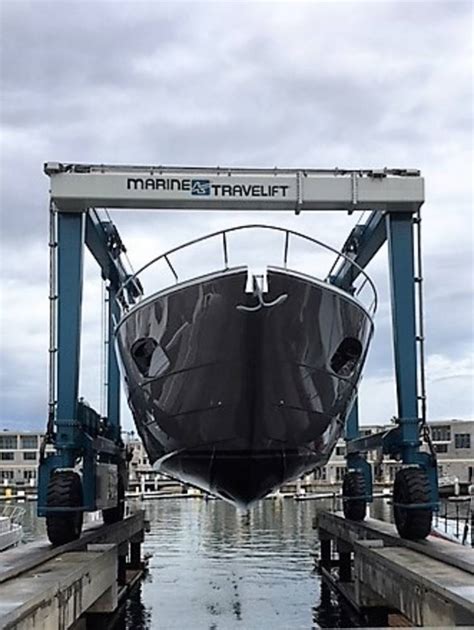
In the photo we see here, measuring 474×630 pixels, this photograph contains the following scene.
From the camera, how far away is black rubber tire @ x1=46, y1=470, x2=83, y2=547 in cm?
1177

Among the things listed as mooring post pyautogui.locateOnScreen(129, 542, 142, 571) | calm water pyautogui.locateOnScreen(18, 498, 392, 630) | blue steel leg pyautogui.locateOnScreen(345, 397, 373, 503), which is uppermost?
blue steel leg pyautogui.locateOnScreen(345, 397, 373, 503)

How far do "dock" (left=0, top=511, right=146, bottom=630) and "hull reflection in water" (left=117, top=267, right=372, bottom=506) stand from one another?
1.93m

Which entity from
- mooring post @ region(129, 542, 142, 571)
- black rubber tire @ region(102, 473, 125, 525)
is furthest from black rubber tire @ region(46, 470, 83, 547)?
mooring post @ region(129, 542, 142, 571)

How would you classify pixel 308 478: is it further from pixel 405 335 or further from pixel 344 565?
pixel 405 335

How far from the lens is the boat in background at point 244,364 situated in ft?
33.9

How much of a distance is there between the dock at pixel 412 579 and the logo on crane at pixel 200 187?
5.37m

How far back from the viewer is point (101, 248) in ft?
52.3

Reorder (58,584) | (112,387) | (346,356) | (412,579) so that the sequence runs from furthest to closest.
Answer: (112,387), (346,356), (412,579), (58,584)

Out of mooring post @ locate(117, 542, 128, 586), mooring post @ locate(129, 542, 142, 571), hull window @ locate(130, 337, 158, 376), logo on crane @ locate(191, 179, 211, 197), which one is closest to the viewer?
hull window @ locate(130, 337, 158, 376)

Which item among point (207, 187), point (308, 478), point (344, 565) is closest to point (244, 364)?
point (207, 187)

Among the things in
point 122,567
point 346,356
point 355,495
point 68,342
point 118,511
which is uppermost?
point 68,342

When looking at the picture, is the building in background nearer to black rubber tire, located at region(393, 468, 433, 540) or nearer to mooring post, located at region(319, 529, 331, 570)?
mooring post, located at region(319, 529, 331, 570)

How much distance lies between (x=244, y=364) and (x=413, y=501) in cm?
316

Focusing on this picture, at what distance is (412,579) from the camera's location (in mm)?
8320
